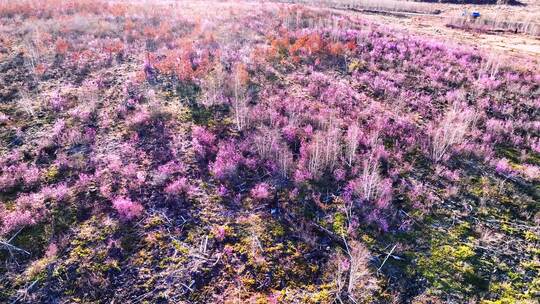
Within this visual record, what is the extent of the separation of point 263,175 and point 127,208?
382 centimetres

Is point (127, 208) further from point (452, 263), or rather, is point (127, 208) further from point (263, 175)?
point (452, 263)

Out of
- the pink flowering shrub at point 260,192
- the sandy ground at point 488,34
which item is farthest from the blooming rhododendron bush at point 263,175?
the sandy ground at point 488,34

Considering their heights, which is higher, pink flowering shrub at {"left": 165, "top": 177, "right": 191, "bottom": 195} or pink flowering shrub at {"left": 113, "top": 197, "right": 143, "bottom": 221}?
pink flowering shrub at {"left": 165, "top": 177, "right": 191, "bottom": 195}

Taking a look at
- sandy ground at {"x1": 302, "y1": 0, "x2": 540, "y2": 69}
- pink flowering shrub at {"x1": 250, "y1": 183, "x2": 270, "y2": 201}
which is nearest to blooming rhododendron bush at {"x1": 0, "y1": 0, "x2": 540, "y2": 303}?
pink flowering shrub at {"x1": 250, "y1": 183, "x2": 270, "y2": 201}

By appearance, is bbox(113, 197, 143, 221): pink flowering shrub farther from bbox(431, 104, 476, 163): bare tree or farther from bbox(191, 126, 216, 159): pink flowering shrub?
bbox(431, 104, 476, 163): bare tree

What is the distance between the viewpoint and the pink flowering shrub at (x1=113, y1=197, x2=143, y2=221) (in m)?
8.31

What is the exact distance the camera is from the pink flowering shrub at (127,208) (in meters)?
8.31

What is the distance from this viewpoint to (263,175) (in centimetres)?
982

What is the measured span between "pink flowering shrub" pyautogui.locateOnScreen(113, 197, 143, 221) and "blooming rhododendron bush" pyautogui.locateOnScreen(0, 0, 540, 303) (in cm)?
4

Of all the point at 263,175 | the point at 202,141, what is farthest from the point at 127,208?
the point at 263,175

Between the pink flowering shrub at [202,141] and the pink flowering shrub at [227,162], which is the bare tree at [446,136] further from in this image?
the pink flowering shrub at [202,141]

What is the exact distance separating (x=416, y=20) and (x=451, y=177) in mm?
25719

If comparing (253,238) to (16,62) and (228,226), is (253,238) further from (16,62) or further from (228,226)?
(16,62)

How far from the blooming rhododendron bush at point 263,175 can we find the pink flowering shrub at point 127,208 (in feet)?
0.15
